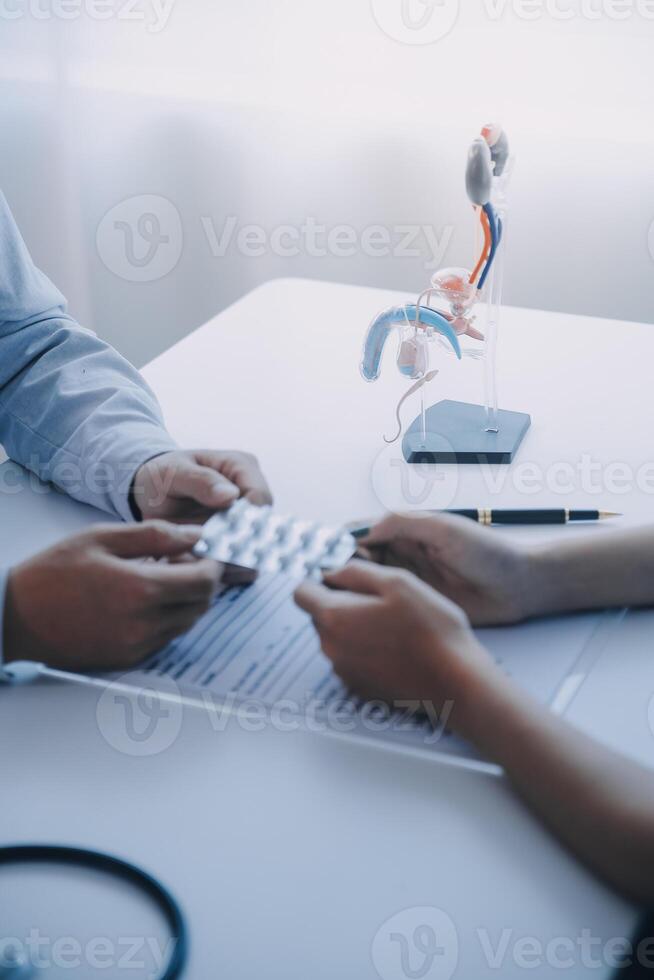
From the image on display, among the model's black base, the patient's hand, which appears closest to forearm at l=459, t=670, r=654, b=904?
the patient's hand

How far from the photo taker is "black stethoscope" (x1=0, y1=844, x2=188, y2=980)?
0.53m

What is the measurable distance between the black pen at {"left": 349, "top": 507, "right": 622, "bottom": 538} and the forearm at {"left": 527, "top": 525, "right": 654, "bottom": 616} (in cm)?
8

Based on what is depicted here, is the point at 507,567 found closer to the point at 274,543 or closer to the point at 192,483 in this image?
the point at 274,543

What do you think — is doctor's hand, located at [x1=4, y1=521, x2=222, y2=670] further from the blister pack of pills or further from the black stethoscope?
the black stethoscope

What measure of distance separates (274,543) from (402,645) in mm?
150

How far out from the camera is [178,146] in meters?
2.08

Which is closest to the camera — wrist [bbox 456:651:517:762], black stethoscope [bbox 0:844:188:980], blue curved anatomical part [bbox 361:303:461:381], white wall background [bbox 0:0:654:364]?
black stethoscope [bbox 0:844:188:980]

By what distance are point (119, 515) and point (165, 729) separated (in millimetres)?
306

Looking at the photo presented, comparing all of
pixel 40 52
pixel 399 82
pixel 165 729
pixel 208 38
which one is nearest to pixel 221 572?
pixel 165 729

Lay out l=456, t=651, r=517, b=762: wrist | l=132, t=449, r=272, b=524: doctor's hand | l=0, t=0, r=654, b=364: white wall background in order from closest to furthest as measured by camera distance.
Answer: l=456, t=651, r=517, b=762: wrist < l=132, t=449, r=272, b=524: doctor's hand < l=0, t=0, r=654, b=364: white wall background

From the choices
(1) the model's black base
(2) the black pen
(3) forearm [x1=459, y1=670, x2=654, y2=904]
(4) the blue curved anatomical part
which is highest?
(4) the blue curved anatomical part

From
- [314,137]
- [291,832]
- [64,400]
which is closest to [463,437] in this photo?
[64,400]

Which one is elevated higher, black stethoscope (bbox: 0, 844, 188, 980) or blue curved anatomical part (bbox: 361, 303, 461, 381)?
blue curved anatomical part (bbox: 361, 303, 461, 381)

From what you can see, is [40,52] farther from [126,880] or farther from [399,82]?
[126,880]
